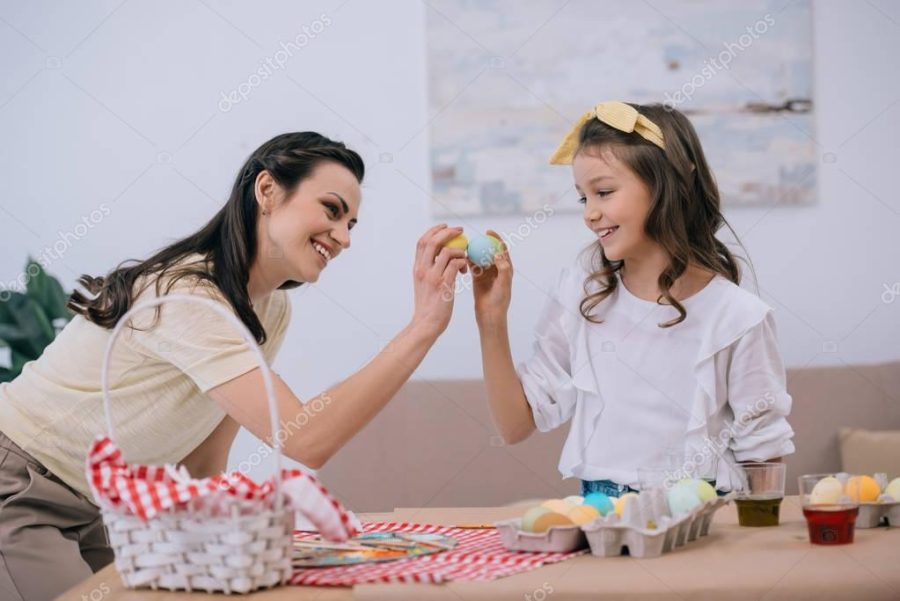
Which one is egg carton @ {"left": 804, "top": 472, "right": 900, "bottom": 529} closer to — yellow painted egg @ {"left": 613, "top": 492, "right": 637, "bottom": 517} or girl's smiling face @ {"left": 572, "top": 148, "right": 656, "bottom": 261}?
yellow painted egg @ {"left": 613, "top": 492, "right": 637, "bottom": 517}

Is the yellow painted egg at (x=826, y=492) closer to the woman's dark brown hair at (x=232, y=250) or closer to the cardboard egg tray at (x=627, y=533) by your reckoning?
the cardboard egg tray at (x=627, y=533)

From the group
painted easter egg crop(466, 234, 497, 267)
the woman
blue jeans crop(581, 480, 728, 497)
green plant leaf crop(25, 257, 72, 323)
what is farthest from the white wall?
painted easter egg crop(466, 234, 497, 267)

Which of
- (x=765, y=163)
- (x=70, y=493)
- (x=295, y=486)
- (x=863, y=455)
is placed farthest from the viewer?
(x=765, y=163)

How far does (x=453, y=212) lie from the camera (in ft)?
10.4

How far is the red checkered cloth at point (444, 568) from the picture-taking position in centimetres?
116

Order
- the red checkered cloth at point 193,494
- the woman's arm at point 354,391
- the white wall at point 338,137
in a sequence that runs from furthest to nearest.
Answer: the white wall at point 338,137 < the woman's arm at point 354,391 < the red checkered cloth at point 193,494

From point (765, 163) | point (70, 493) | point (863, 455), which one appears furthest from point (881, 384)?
point (70, 493)

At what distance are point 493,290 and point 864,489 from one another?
677 mm

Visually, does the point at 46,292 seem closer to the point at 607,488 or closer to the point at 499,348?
the point at 499,348

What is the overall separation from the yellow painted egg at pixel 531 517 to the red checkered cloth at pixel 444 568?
32 millimetres

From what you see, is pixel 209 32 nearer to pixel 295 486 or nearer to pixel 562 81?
pixel 562 81

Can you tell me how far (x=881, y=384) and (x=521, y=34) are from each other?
1449 mm

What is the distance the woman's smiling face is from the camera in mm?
1855

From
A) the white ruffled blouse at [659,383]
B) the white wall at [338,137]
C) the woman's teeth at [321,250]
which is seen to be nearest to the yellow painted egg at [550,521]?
the white ruffled blouse at [659,383]
